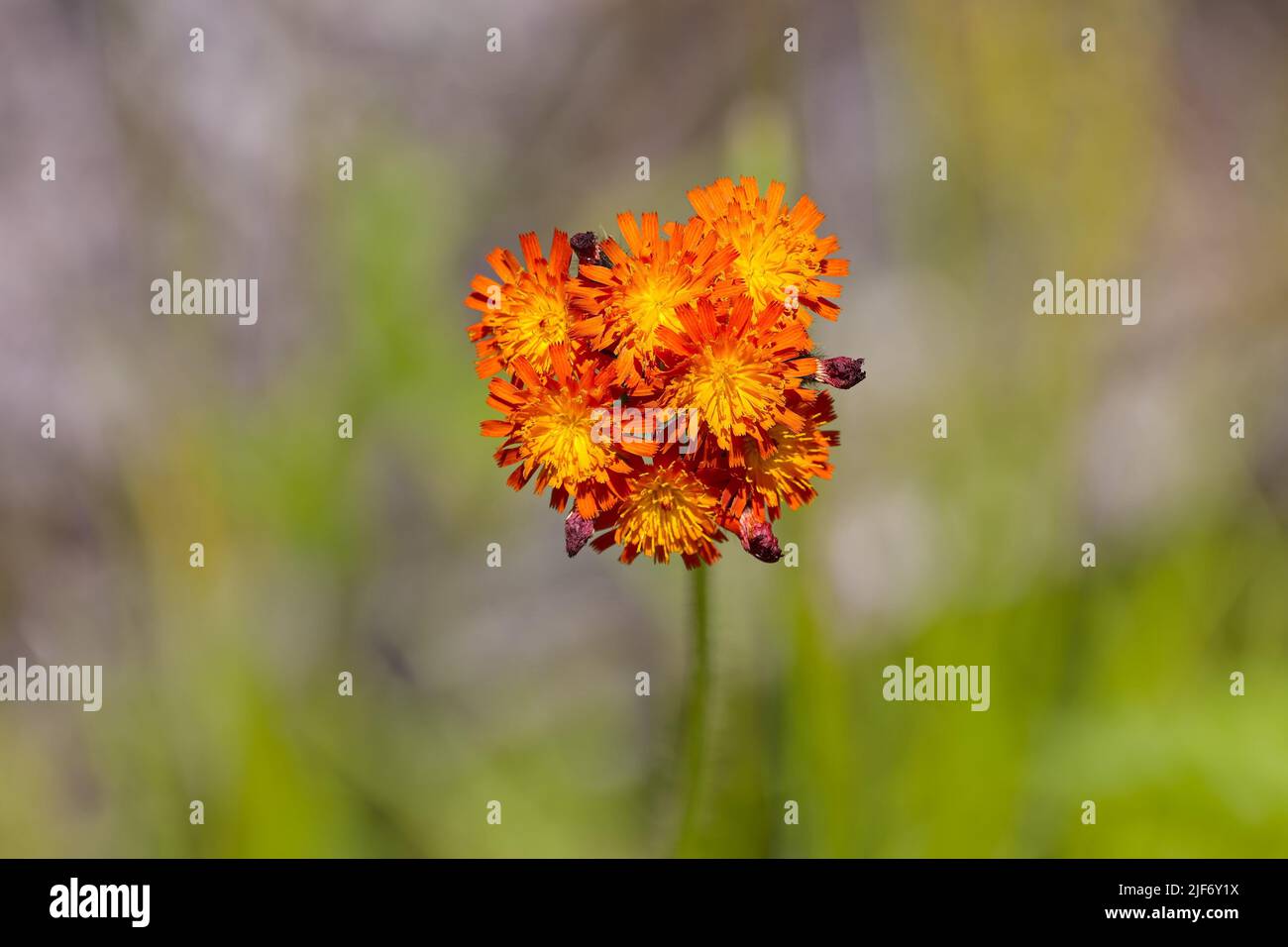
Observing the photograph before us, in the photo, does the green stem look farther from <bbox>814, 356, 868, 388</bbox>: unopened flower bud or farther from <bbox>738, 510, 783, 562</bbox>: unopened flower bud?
<bbox>814, 356, 868, 388</bbox>: unopened flower bud

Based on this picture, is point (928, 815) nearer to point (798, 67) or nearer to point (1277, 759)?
point (1277, 759)

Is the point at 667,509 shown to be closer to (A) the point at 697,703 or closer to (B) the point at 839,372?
(B) the point at 839,372

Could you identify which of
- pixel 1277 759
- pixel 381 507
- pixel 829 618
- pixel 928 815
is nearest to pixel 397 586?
pixel 381 507

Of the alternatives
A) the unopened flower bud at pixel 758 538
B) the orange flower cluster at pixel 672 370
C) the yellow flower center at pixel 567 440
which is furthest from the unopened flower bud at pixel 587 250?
the unopened flower bud at pixel 758 538

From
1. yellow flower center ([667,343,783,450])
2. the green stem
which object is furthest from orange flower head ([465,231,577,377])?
the green stem

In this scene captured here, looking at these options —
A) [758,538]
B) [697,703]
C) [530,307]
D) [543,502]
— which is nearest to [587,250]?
[530,307]

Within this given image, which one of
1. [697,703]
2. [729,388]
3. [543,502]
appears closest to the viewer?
[729,388]
